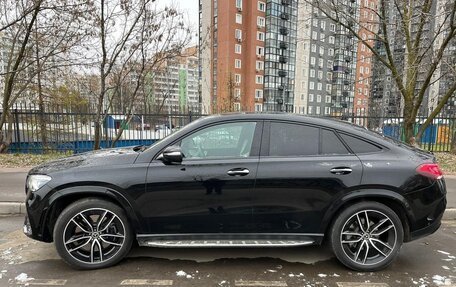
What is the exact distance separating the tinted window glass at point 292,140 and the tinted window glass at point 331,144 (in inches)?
3.0

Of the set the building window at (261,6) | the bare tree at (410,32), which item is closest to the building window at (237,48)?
the building window at (261,6)

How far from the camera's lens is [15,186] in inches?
258

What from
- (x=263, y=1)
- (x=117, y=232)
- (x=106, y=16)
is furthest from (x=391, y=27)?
(x=263, y=1)

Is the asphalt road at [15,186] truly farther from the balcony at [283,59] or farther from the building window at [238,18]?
the balcony at [283,59]

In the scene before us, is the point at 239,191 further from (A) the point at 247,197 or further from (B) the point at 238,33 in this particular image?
(B) the point at 238,33

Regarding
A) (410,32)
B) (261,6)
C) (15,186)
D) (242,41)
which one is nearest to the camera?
(15,186)

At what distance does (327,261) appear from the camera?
3791 millimetres

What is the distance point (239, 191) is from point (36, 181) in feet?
7.08

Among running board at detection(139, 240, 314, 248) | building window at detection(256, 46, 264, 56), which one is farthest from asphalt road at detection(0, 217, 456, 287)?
building window at detection(256, 46, 264, 56)

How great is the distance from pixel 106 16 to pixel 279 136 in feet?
26.5

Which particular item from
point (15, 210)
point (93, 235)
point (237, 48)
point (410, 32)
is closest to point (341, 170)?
point (93, 235)

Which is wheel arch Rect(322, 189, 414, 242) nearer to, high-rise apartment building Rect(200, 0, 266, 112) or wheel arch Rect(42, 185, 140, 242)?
wheel arch Rect(42, 185, 140, 242)

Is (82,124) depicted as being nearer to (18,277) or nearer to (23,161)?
(23,161)

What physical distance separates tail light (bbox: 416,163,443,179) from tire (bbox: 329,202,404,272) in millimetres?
532
